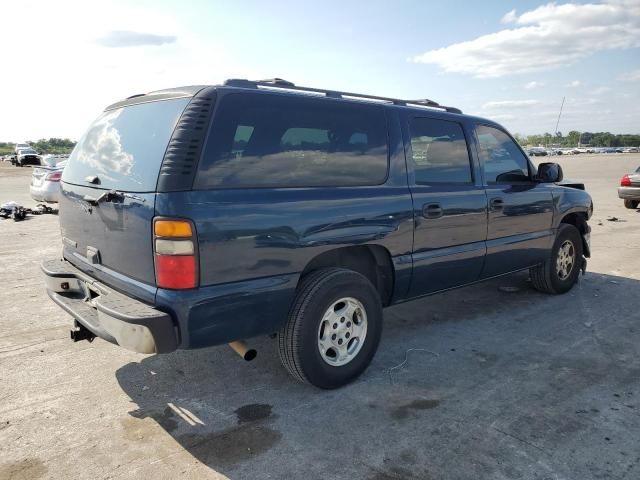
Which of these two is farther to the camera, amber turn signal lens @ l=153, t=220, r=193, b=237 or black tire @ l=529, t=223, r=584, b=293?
black tire @ l=529, t=223, r=584, b=293

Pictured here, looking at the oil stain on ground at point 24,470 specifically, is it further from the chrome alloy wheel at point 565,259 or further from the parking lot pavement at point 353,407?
the chrome alloy wheel at point 565,259

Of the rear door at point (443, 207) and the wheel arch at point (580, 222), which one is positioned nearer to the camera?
the rear door at point (443, 207)

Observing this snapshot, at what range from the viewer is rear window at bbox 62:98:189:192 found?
9.47ft

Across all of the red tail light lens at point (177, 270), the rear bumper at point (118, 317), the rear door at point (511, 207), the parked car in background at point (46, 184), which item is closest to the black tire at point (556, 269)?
the rear door at point (511, 207)

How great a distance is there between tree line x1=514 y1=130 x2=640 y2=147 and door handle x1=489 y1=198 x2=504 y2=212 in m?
135

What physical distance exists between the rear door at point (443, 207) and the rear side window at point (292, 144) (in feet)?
1.39

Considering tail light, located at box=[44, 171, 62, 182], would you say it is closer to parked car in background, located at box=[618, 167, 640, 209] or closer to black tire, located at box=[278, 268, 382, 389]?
black tire, located at box=[278, 268, 382, 389]

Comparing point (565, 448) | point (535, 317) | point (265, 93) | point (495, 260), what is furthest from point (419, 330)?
point (265, 93)

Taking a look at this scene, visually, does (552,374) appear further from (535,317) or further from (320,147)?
(320,147)

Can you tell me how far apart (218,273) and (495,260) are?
2932 mm

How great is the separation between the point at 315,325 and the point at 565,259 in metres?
3.86

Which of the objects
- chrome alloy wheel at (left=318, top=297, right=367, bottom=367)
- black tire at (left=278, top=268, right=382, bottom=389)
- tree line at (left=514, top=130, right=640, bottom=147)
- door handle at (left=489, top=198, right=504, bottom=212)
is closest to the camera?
black tire at (left=278, top=268, right=382, bottom=389)

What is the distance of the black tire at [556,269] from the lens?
18.3ft

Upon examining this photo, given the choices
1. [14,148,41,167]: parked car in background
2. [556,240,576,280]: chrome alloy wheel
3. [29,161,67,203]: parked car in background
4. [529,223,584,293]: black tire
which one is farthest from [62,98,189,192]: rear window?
[14,148,41,167]: parked car in background
